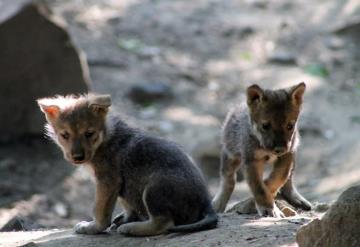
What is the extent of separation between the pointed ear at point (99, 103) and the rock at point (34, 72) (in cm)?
691

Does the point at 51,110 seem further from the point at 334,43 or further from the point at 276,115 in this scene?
the point at 334,43

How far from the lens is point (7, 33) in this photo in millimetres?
14125

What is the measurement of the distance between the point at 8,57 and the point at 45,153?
1912mm

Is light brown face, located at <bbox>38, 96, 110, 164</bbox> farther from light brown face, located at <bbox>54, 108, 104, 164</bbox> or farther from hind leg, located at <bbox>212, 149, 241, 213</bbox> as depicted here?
hind leg, located at <bbox>212, 149, 241, 213</bbox>

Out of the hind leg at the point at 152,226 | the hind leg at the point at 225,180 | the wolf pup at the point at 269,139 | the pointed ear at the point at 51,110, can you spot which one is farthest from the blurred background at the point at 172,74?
the wolf pup at the point at 269,139

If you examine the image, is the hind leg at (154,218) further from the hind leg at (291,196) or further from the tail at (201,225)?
the hind leg at (291,196)

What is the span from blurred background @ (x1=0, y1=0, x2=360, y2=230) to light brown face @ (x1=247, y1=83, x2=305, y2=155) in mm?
3479

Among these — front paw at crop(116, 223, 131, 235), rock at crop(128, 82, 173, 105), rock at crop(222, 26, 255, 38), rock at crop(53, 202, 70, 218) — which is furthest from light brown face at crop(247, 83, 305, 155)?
rock at crop(222, 26, 255, 38)

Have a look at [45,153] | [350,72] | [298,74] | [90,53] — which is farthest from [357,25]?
[45,153]

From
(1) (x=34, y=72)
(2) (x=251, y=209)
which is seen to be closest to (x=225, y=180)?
(2) (x=251, y=209)

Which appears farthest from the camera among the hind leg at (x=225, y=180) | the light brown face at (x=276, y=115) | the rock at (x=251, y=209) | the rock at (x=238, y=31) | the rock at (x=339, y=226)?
the rock at (x=238, y=31)

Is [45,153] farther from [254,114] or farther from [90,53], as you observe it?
[254,114]

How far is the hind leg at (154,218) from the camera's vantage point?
7164 millimetres

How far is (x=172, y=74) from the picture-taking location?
683 inches
